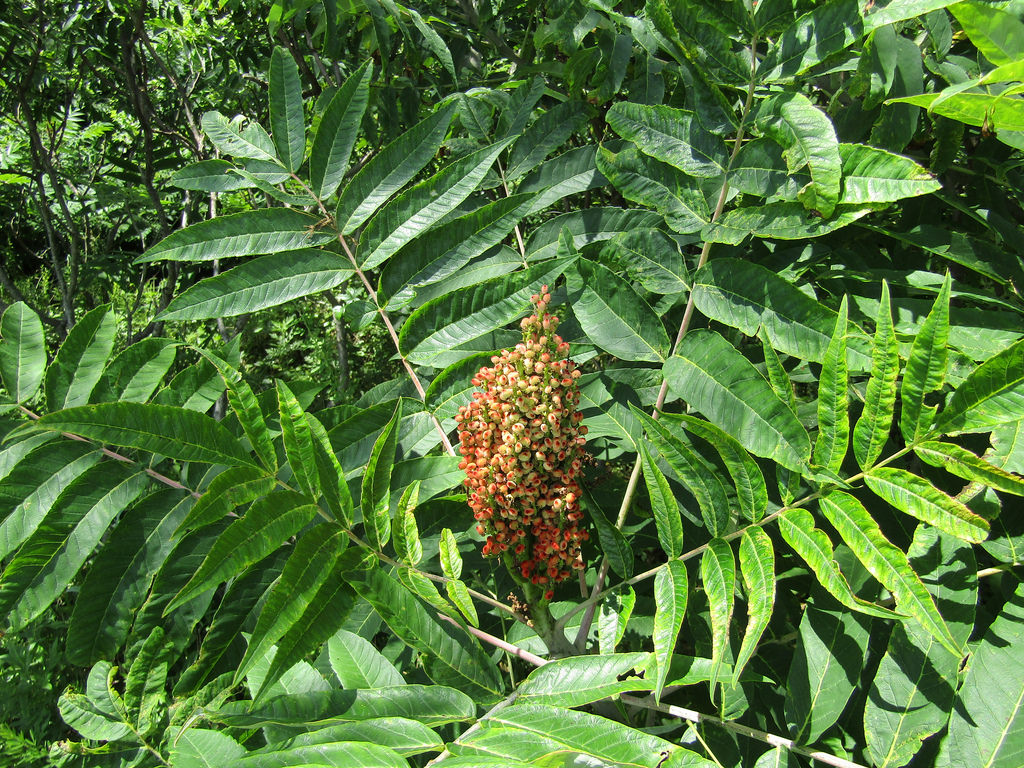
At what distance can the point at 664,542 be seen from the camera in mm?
1361

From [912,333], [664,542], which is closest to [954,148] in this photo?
[912,333]

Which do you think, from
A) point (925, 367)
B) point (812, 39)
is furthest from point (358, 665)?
point (812, 39)

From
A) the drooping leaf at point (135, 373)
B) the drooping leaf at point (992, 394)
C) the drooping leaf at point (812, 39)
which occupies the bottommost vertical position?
the drooping leaf at point (992, 394)

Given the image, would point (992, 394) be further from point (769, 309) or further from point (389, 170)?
point (389, 170)

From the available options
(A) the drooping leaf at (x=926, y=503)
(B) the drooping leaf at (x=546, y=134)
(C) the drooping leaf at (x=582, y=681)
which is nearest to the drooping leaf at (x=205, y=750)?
(C) the drooping leaf at (x=582, y=681)

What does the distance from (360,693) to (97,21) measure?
428cm

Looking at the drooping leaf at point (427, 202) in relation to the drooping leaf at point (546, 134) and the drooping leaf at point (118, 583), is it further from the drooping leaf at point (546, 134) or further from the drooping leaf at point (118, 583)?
the drooping leaf at point (118, 583)

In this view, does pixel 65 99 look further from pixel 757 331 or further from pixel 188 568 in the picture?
pixel 757 331

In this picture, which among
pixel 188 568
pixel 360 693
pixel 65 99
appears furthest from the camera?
pixel 65 99

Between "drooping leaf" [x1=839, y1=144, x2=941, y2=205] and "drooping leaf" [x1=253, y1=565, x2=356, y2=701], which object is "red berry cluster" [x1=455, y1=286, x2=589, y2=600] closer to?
"drooping leaf" [x1=253, y1=565, x2=356, y2=701]

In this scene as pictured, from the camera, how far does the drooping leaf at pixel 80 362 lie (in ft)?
5.35

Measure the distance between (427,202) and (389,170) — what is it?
16cm

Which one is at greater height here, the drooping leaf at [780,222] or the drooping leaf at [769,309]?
the drooping leaf at [780,222]

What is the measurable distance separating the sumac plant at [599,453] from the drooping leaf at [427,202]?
0.04ft
